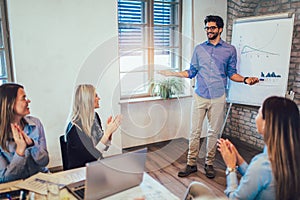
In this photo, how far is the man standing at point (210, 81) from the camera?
2.78 metres

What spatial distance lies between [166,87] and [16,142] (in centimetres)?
226

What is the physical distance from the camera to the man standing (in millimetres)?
2781

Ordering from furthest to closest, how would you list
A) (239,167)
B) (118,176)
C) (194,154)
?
(194,154) → (239,167) → (118,176)

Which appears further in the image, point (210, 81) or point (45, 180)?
point (210, 81)

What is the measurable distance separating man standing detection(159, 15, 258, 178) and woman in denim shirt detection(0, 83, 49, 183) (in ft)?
5.20

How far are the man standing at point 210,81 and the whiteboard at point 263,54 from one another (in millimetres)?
654

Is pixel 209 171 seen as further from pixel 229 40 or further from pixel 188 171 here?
pixel 229 40

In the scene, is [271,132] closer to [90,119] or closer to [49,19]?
[90,119]

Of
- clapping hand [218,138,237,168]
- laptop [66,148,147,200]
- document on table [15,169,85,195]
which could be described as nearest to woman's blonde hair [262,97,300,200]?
clapping hand [218,138,237,168]

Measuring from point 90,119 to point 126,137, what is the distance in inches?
67.3

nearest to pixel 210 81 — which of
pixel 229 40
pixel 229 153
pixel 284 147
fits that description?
pixel 229 40

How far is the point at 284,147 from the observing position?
1.09 m

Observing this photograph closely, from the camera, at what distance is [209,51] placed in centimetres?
280

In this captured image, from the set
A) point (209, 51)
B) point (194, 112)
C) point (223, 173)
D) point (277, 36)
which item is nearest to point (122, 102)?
point (194, 112)
